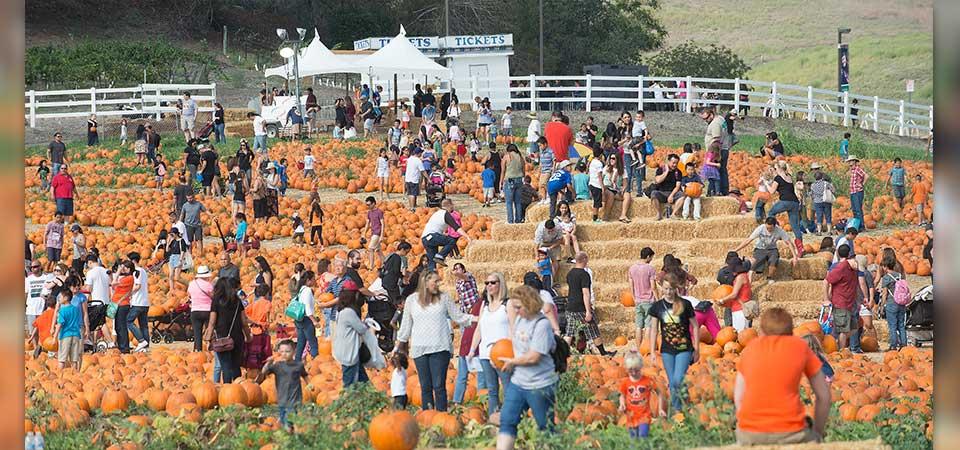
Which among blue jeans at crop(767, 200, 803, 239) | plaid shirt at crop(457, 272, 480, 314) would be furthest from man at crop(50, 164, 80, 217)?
plaid shirt at crop(457, 272, 480, 314)

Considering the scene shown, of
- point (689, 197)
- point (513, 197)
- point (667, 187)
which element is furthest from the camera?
point (513, 197)

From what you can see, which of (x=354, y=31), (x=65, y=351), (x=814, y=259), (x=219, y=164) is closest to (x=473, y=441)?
(x=65, y=351)

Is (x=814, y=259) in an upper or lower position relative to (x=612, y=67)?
lower

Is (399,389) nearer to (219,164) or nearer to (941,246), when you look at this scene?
(941,246)

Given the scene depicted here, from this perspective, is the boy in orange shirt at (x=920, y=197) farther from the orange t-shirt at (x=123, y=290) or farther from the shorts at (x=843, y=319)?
the orange t-shirt at (x=123, y=290)

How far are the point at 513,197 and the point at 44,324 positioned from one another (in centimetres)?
772

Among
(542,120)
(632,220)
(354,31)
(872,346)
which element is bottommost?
(872,346)

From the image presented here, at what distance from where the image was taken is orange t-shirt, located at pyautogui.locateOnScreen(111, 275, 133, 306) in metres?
17.4

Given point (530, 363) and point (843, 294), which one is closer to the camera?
point (530, 363)

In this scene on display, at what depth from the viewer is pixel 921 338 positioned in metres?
16.6

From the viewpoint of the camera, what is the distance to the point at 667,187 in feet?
66.6

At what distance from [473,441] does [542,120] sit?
1245 inches

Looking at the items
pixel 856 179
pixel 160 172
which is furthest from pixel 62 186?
pixel 856 179

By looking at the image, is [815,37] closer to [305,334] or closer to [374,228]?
[374,228]
